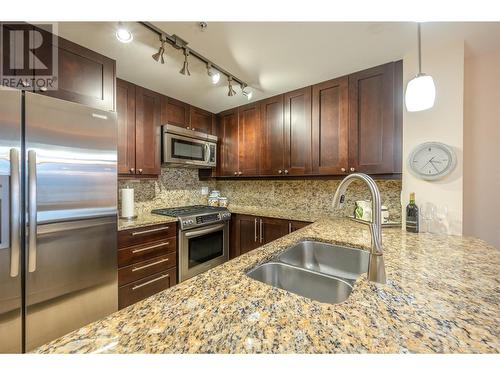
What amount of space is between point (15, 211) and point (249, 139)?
2166 millimetres

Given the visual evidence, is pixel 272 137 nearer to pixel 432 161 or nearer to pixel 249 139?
pixel 249 139

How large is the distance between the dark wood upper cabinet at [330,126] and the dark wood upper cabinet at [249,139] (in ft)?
2.42

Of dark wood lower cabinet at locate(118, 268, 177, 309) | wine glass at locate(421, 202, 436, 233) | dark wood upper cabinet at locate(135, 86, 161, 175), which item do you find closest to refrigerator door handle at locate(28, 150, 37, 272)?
dark wood lower cabinet at locate(118, 268, 177, 309)

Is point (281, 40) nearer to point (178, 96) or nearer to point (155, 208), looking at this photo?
point (178, 96)

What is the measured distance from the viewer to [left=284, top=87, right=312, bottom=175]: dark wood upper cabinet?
2.22 metres

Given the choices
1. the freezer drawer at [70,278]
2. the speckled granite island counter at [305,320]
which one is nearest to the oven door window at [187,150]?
the freezer drawer at [70,278]

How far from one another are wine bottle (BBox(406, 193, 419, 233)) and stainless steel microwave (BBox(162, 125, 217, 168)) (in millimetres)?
2211

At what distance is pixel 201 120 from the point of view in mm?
2812

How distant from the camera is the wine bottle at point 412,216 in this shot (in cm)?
155

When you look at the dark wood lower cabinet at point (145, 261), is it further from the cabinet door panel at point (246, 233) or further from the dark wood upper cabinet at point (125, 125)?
the cabinet door panel at point (246, 233)

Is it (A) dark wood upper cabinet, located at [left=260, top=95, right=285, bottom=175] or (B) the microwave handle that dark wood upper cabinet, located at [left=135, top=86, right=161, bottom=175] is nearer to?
(B) the microwave handle
